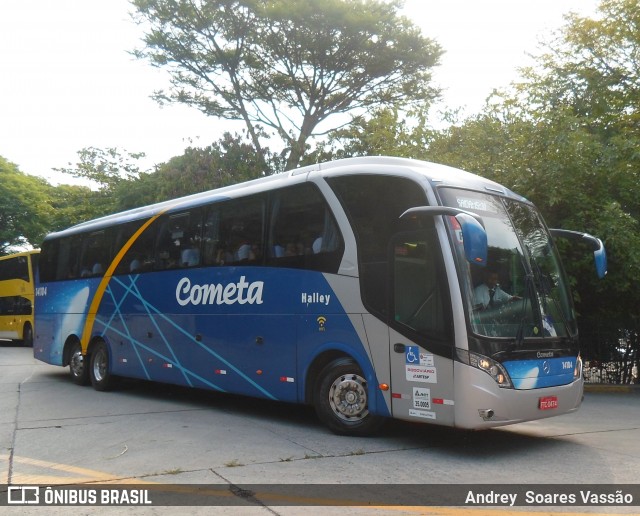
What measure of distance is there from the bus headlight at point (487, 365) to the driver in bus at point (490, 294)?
539mm

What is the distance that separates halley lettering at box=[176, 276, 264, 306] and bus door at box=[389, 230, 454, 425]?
8.47ft

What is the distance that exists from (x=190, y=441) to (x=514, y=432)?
415 cm

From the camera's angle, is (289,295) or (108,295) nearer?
(289,295)

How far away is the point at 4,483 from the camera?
22.0ft

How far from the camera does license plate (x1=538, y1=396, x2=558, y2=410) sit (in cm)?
812

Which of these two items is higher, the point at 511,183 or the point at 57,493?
the point at 511,183

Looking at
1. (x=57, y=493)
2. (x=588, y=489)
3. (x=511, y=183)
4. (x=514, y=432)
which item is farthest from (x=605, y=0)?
(x=57, y=493)

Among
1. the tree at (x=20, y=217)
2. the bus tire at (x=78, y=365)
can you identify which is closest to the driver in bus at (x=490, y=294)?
the bus tire at (x=78, y=365)

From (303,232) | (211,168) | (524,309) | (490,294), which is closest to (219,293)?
(303,232)

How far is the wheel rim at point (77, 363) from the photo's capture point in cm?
1535

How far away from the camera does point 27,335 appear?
30.6m

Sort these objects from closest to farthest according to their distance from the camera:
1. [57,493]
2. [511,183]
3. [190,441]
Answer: [57,493] < [190,441] < [511,183]

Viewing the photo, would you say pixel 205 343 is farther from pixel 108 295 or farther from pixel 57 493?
pixel 57 493

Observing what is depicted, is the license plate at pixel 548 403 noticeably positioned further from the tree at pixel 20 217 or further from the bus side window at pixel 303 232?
the tree at pixel 20 217
